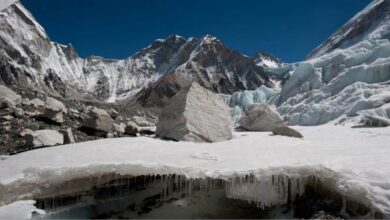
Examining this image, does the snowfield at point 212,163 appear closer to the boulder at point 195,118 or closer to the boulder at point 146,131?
the boulder at point 195,118

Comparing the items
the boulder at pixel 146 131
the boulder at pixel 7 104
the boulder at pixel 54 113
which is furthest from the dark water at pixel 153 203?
the boulder at pixel 7 104

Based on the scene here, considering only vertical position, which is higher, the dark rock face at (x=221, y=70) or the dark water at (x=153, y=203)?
the dark rock face at (x=221, y=70)

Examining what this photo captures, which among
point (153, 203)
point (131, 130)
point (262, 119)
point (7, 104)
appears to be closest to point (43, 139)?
point (131, 130)

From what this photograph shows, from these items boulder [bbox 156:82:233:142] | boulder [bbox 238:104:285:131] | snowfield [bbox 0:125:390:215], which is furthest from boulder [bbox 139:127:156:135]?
snowfield [bbox 0:125:390:215]

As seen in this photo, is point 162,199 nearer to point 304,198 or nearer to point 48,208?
point 48,208

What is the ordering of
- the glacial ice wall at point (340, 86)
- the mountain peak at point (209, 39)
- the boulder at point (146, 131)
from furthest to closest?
the mountain peak at point (209, 39) < the glacial ice wall at point (340, 86) < the boulder at point (146, 131)

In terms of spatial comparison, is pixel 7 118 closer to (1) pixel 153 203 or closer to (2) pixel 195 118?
(2) pixel 195 118
